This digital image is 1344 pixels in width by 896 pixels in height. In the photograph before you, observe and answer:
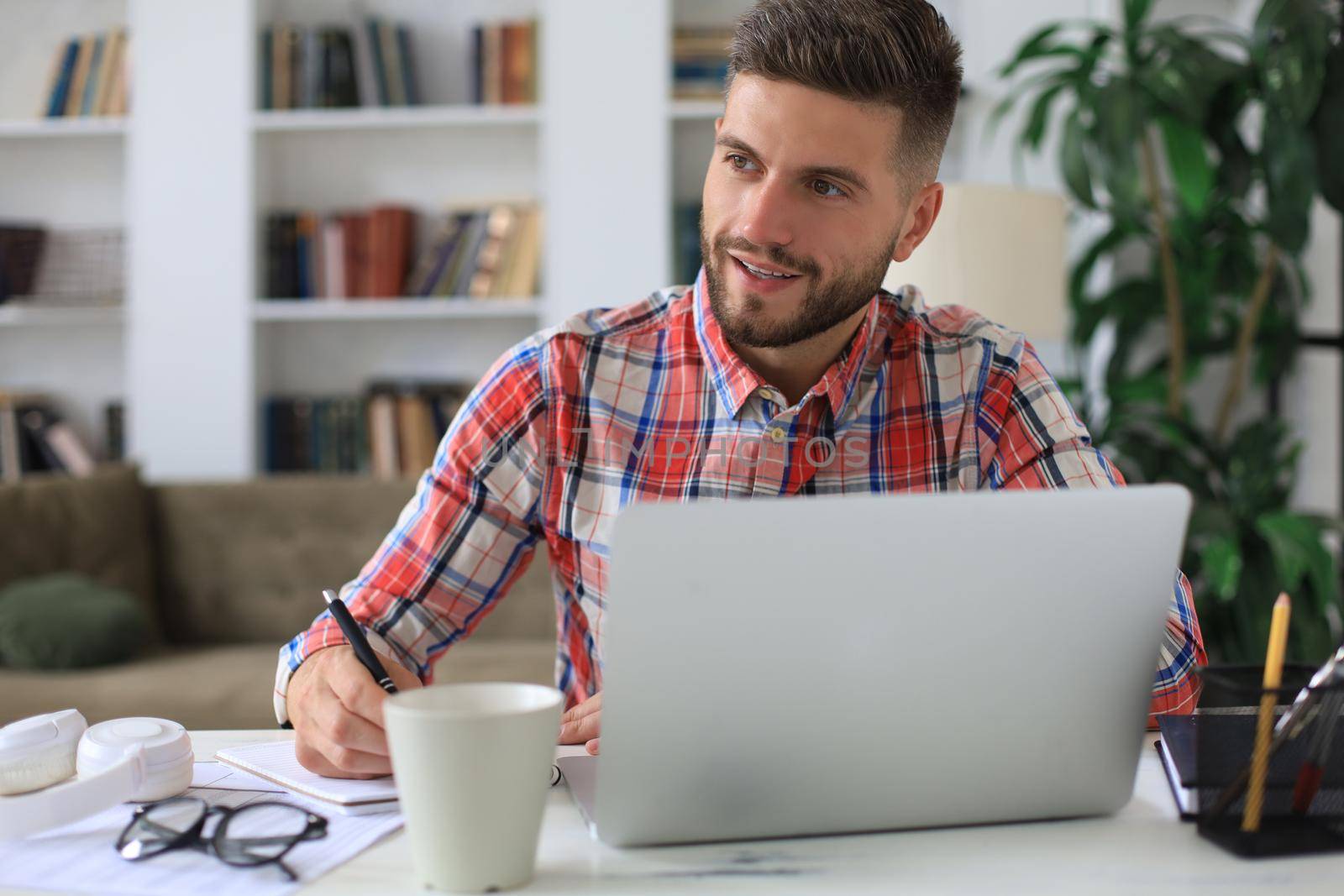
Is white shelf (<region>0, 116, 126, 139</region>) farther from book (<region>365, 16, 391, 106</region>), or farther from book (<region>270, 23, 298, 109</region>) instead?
book (<region>365, 16, 391, 106</region>)

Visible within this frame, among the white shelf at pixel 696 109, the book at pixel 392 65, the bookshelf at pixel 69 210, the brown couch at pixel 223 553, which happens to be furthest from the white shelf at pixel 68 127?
the white shelf at pixel 696 109

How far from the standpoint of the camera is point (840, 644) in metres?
0.62

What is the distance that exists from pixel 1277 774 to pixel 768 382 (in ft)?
2.08

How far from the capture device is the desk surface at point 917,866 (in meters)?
0.61

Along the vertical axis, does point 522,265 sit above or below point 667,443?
above

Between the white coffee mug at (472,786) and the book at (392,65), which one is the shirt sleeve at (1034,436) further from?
the book at (392,65)

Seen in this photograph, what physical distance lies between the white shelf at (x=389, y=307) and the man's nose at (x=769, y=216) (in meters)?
2.26

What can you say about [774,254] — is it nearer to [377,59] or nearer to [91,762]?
[91,762]

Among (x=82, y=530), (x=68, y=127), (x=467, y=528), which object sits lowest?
(x=82, y=530)

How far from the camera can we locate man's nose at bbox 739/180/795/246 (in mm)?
1062

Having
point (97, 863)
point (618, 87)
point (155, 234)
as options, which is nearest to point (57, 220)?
point (155, 234)

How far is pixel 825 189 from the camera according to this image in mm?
1086

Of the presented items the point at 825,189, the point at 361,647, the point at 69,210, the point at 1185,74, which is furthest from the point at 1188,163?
the point at 69,210

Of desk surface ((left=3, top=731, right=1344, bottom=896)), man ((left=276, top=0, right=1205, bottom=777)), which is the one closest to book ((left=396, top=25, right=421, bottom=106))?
man ((left=276, top=0, right=1205, bottom=777))
